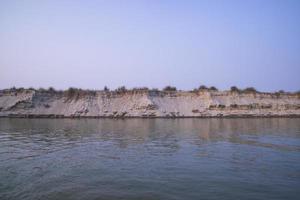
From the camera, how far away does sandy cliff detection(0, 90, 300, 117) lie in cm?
4722

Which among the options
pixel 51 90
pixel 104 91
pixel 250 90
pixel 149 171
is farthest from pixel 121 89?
pixel 149 171

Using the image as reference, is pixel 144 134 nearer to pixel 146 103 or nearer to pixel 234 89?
pixel 146 103

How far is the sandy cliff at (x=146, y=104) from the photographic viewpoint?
155 feet

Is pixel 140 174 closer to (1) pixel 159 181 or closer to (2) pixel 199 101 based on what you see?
(1) pixel 159 181

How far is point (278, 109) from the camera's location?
50.8 metres

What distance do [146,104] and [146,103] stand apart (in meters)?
0.25

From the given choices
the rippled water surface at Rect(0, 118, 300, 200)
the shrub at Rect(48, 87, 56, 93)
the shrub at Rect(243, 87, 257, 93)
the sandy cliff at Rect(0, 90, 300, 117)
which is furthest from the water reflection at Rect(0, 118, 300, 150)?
the shrub at Rect(243, 87, 257, 93)

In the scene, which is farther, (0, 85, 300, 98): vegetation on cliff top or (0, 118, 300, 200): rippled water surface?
(0, 85, 300, 98): vegetation on cliff top

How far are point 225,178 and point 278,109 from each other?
44.9 m

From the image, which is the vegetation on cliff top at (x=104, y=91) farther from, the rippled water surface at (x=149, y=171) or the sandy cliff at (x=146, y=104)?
the rippled water surface at (x=149, y=171)

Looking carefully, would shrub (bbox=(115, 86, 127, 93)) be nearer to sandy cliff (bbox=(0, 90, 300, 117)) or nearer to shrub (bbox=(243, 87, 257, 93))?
sandy cliff (bbox=(0, 90, 300, 117))

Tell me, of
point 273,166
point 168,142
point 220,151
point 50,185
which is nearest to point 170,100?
point 168,142

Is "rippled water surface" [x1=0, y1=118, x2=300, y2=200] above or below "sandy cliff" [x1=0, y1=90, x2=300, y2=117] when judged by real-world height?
below

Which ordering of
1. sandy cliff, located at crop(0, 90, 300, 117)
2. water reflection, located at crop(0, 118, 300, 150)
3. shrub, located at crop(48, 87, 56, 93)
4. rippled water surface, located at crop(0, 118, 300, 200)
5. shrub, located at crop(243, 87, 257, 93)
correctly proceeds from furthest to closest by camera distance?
1. shrub, located at crop(243, 87, 257, 93)
2. shrub, located at crop(48, 87, 56, 93)
3. sandy cliff, located at crop(0, 90, 300, 117)
4. water reflection, located at crop(0, 118, 300, 150)
5. rippled water surface, located at crop(0, 118, 300, 200)
